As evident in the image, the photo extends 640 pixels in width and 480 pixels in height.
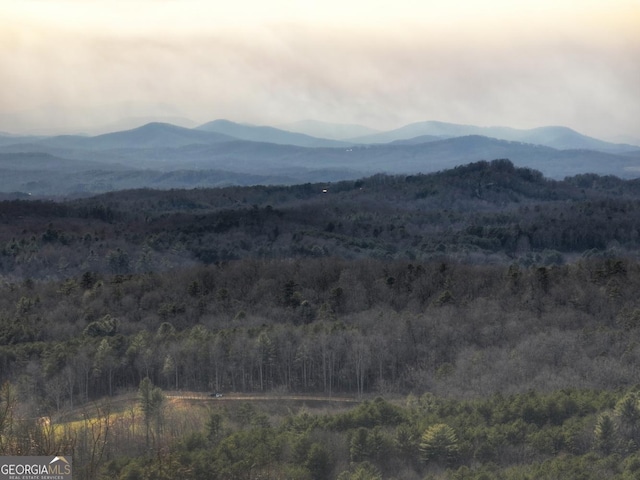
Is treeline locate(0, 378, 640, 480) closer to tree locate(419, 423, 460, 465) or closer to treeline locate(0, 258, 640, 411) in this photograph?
tree locate(419, 423, 460, 465)

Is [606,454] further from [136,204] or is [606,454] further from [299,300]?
[136,204]

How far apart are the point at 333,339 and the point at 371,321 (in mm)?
4863

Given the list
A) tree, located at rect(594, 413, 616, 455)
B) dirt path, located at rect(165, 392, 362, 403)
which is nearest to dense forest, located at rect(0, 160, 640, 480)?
tree, located at rect(594, 413, 616, 455)

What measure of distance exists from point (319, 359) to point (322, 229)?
58.7 m

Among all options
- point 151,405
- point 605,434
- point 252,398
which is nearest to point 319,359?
point 252,398

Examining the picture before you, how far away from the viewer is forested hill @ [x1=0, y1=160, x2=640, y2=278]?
285ft

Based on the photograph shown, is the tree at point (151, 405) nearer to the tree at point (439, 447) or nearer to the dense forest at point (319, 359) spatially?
the dense forest at point (319, 359)

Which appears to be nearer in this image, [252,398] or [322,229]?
[252,398]

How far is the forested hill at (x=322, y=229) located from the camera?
3420 inches

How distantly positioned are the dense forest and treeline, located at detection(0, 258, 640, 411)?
13cm

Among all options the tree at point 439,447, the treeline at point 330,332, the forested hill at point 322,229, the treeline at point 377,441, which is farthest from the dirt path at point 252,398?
the forested hill at point 322,229

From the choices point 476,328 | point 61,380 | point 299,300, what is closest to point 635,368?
point 476,328

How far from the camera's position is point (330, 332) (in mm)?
47625

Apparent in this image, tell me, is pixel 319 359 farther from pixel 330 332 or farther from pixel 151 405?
pixel 151 405
